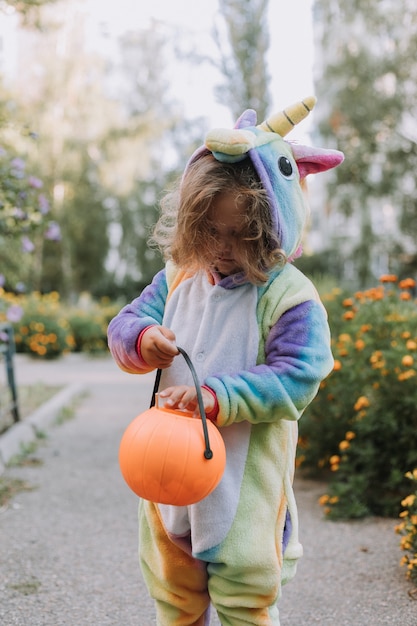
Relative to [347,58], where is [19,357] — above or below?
below

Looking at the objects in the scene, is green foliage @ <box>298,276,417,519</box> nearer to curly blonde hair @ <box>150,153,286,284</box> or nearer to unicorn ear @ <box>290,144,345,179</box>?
unicorn ear @ <box>290,144,345,179</box>

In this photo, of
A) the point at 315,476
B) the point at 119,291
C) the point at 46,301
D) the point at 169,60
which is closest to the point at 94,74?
the point at 169,60

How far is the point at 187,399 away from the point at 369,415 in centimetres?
262

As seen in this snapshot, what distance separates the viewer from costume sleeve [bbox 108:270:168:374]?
1894mm

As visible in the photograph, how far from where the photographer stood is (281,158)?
6.20 feet

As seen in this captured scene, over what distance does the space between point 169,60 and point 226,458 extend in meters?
31.9

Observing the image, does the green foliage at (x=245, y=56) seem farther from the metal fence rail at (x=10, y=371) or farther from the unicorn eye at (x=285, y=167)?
the unicorn eye at (x=285, y=167)

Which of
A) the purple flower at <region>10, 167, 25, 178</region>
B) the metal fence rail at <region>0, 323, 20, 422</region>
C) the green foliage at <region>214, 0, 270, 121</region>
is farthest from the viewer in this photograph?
the green foliage at <region>214, 0, 270, 121</region>

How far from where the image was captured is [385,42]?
18969 millimetres

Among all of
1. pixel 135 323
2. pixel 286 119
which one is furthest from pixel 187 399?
pixel 286 119

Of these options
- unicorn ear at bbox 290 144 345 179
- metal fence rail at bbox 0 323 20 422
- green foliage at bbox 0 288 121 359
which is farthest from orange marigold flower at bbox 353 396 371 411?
green foliage at bbox 0 288 121 359

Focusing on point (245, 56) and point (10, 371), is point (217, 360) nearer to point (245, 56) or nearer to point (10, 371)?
point (10, 371)

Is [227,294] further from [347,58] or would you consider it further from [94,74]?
[94,74]

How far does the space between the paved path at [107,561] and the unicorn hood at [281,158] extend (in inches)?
65.2
